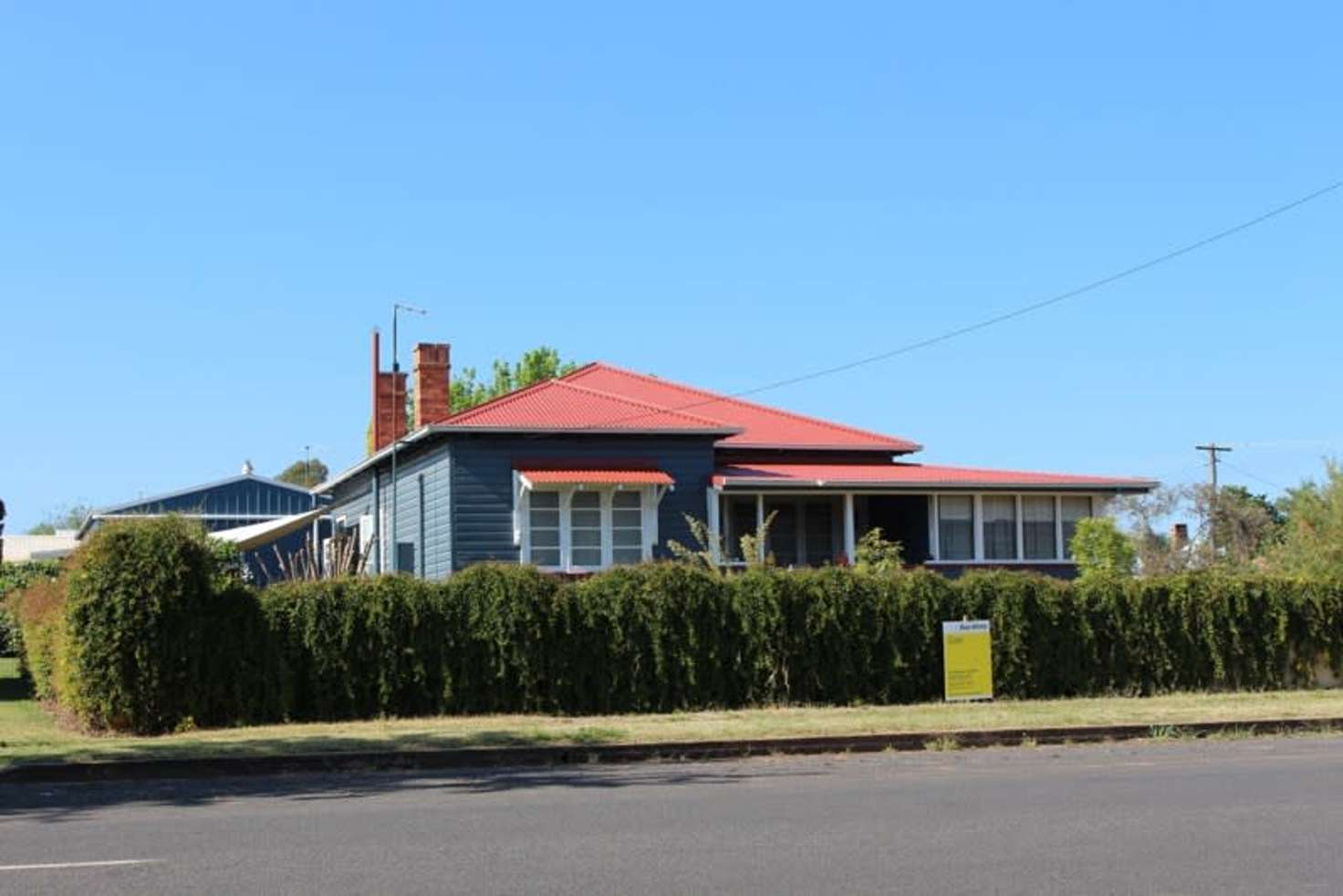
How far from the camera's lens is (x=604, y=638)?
73.2 ft

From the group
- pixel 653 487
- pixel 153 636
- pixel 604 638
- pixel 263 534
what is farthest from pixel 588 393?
pixel 153 636

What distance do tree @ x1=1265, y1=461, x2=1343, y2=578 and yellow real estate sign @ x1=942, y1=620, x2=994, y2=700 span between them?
8.68 meters

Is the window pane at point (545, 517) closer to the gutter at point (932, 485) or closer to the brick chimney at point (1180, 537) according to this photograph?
the gutter at point (932, 485)

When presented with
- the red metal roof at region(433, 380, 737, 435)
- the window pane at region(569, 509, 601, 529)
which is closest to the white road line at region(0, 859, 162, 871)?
the red metal roof at region(433, 380, 737, 435)

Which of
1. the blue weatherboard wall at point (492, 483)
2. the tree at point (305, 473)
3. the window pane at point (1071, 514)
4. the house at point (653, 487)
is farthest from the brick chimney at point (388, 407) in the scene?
the tree at point (305, 473)

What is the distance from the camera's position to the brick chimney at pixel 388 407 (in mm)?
39438

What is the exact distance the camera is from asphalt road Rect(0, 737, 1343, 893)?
9188 mm

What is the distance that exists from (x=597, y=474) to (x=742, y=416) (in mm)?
8073

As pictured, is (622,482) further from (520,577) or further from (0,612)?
(0,612)

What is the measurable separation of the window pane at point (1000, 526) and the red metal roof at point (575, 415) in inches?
249

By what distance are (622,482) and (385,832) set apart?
2203 cm

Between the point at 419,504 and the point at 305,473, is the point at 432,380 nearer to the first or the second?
the point at 419,504

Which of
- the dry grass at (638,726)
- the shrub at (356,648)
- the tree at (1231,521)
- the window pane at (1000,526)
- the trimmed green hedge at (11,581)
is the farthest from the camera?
the tree at (1231,521)

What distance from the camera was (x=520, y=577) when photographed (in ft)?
72.6
